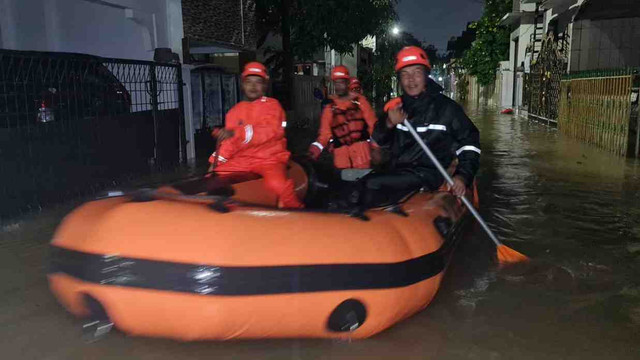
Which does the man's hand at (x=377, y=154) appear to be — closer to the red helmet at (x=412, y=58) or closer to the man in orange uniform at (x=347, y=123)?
the red helmet at (x=412, y=58)

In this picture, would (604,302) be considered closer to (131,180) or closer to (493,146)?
(131,180)

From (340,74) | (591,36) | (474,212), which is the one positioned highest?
(591,36)

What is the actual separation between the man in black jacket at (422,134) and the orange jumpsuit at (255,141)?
2.76 feet

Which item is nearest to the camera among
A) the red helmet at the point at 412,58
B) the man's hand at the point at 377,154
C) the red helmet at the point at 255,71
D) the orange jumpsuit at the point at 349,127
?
the red helmet at the point at 412,58

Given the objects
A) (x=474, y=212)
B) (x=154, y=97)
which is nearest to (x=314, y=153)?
(x=474, y=212)

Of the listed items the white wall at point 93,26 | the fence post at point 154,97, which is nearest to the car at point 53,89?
the fence post at point 154,97

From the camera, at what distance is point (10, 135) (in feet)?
20.5

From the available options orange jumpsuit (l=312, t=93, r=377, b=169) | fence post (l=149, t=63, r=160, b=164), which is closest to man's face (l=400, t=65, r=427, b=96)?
orange jumpsuit (l=312, t=93, r=377, b=169)

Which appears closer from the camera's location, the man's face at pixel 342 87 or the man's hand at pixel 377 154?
the man's hand at pixel 377 154

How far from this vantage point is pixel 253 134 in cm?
498

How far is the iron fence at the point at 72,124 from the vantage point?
20.7 ft

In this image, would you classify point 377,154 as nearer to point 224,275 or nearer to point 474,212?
point 474,212

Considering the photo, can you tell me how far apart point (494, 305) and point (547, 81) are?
56.9ft

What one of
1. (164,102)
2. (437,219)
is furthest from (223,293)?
(164,102)
